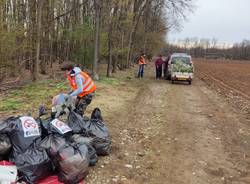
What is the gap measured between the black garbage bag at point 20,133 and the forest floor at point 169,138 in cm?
107

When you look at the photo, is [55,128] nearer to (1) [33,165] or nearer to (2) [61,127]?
(2) [61,127]

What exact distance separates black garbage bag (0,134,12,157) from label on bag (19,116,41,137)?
0.29 meters

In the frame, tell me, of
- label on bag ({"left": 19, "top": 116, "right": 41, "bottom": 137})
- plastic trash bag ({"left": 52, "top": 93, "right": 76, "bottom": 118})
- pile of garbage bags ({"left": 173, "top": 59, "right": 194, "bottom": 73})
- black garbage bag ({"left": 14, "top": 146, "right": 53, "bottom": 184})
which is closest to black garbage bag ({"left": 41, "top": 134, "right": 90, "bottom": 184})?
black garbage bag ({"left": 14, "top": 146, "right": 53, "bottom": 184})

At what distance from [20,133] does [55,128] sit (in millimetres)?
637

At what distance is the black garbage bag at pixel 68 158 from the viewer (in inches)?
232

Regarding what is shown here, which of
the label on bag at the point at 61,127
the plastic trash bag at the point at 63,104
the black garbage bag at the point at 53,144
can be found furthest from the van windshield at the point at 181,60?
the black garbage bag at the point at 53,144

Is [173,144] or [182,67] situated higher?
[182,67]

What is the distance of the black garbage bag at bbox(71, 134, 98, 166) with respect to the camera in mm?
6699

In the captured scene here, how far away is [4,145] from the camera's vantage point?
614 cm

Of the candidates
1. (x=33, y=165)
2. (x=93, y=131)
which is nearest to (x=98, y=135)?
(x=93, y=131)

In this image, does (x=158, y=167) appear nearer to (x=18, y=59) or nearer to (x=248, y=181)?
(x=248, y=181)

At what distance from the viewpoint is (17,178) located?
578 cm

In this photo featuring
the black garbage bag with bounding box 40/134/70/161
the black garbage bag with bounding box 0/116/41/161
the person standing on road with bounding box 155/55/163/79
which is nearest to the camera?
the black garbage bag with bounding box 40/134/70/161

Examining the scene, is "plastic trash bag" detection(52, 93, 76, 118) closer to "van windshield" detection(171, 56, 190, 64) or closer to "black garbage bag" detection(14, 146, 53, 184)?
"black garbage bag" detection(14, 146, 53, 184)
